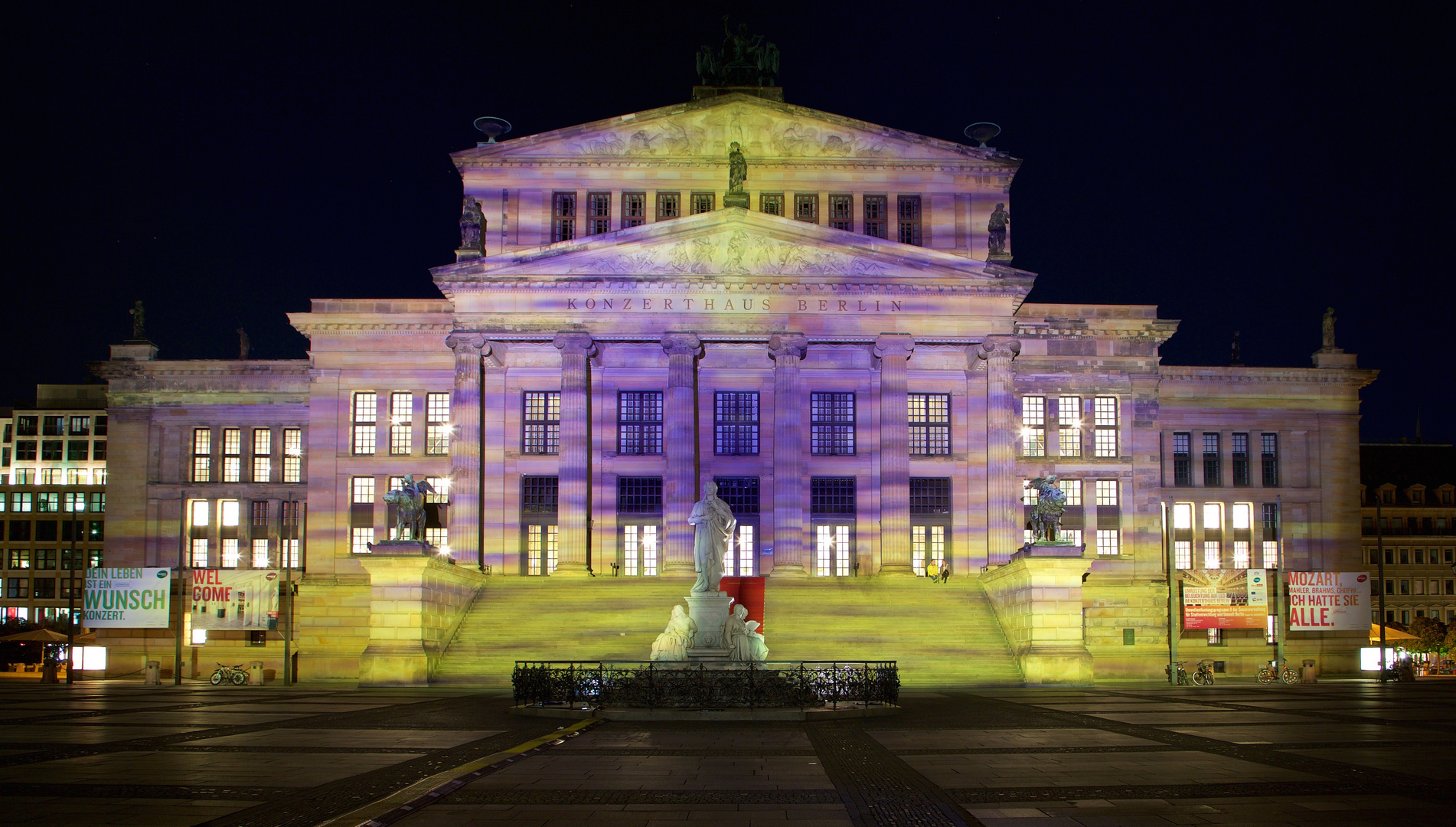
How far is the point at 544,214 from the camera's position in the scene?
210 ft

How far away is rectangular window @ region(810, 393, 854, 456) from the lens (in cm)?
6175

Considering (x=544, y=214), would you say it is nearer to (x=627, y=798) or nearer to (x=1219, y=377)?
(x=1219, y=377)

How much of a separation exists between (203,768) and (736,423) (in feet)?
142

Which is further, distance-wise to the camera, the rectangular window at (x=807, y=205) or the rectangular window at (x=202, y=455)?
the rectangular window at (x=202, y=455)

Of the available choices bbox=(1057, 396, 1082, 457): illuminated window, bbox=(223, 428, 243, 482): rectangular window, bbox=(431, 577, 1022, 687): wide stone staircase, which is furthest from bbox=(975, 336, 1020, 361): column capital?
bbox=(223, 428, 243, 482): rectangular window

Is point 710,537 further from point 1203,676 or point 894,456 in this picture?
point 1203,676

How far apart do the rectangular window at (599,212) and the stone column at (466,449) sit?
9.94 meters

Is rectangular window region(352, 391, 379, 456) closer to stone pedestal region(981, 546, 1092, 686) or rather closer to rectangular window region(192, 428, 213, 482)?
rectangular window region(192, 428, 213, 482)

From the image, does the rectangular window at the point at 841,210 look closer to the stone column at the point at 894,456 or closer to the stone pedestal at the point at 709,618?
the stone column at the point at 894,456

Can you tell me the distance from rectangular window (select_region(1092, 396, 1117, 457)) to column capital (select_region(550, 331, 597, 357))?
27104mm

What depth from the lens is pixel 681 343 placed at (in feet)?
189

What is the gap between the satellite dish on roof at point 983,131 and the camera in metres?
64.6

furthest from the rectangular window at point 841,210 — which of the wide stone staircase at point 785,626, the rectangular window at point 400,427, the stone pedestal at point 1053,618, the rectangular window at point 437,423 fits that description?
the rectangular window at point 400,427

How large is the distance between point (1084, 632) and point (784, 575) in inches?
651
